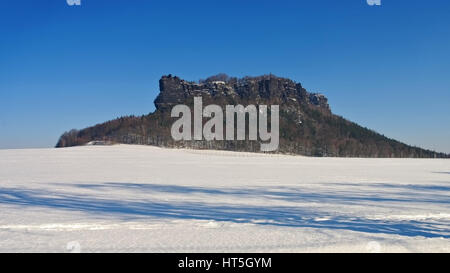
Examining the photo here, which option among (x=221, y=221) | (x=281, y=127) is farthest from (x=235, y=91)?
(x=221, y=221)

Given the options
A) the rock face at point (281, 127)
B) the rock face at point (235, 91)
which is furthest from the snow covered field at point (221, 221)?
the rock face at point (235, 91)

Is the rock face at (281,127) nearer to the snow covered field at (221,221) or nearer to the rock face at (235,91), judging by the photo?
the rock face at (235,91)

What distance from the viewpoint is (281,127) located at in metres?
140

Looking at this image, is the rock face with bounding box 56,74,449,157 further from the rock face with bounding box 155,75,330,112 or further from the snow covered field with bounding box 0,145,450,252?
the snow covered field with bounding box 0,145,450,252

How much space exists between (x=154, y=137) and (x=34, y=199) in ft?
312

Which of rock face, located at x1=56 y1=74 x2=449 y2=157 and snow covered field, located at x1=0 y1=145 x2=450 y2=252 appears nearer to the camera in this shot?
snow covered field, located at x1=0 y1=145 x2=450 y2=252

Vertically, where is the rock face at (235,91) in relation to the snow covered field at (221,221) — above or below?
above

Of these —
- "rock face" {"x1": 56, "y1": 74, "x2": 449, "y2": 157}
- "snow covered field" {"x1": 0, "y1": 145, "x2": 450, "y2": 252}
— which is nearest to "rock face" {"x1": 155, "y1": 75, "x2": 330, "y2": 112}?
"rock face" {"x1": 56, "y1": 74, "x2": 449, "y2": 157}

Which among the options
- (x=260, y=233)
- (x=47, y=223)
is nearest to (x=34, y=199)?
(x=47, y=223)

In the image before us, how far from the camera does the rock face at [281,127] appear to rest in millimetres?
109875

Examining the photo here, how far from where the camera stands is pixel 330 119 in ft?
538

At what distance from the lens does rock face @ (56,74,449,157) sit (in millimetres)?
109875

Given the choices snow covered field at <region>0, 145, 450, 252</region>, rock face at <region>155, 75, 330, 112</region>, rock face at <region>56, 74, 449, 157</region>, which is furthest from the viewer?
rock face at <region>155, 75, 330, 112</region>
